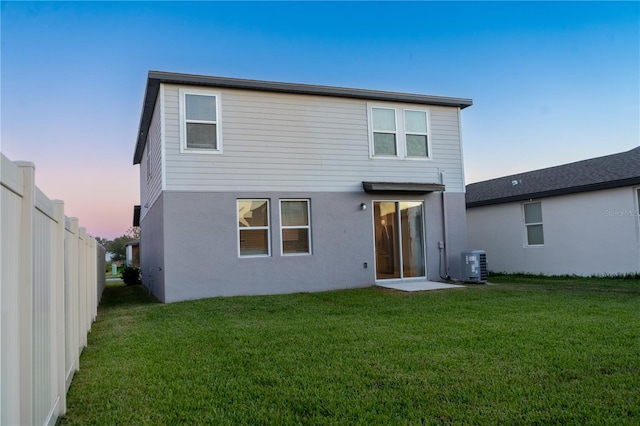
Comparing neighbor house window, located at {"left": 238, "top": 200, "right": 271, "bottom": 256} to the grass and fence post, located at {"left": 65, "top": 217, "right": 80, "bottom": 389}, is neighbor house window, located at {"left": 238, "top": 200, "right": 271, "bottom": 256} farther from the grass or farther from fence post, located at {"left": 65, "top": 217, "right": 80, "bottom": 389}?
fence post, located at {"left": 65, "top": 217, "right": 80, "bottom": 389}

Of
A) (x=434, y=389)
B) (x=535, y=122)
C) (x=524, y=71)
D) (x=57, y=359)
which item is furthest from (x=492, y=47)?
(x=57, y=359)

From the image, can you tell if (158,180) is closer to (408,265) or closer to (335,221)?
(335,221)

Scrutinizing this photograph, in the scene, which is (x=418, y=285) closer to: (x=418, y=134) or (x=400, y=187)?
(x=400, y=187)

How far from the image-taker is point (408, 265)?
38.8 ft

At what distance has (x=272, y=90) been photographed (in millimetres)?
10453

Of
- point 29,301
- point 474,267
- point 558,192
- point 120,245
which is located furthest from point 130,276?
point 120,245

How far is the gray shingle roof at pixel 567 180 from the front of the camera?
1214 cm

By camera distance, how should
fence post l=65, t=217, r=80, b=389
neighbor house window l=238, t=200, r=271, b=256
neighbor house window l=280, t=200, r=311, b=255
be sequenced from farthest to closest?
neighbor house window l=280, t=200, r=311, b=255 → neighbor house window l=238, t=200, r=271, b=256 → fence post l=65, t=217, r=80, b=389

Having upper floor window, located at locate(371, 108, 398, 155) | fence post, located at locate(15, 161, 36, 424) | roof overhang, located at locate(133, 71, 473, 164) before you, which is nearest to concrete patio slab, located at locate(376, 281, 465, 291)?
upper floor window, located at locate(371, 108, 398, 155)

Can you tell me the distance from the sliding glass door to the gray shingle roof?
4.64 m

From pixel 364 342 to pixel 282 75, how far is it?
38.5ft

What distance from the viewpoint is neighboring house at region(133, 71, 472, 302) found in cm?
969

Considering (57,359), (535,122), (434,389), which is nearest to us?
(57,359)

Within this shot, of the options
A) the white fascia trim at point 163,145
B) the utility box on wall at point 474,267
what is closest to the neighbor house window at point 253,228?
the white fascia trim at point 163,145
